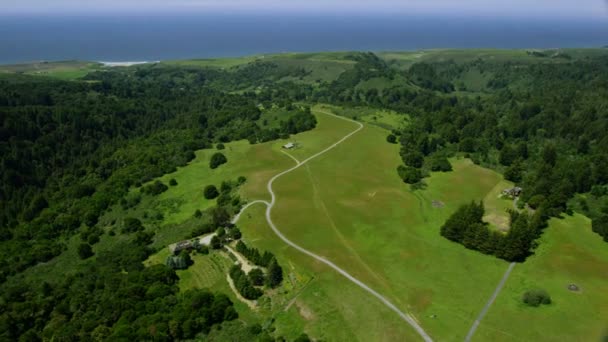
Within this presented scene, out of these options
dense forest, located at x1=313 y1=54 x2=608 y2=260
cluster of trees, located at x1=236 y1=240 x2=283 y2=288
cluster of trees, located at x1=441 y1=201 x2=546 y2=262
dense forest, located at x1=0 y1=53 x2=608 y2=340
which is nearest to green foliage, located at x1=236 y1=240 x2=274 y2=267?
cluster of trees, located at x1=236 y1=240 x2=283 y2=288

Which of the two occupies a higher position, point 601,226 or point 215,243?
point 215,243

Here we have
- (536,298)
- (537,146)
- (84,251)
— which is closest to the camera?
(536,298)

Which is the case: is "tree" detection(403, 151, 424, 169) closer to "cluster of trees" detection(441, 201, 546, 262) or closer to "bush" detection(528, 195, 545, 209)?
"bush" detection(528, 195, 545, 209)

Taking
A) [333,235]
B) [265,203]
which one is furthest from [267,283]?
[265,203]

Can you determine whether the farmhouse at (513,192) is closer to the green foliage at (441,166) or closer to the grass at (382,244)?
the grass at (382,244)

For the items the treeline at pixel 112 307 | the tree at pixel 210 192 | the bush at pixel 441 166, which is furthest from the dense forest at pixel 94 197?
the bush at pixel 441 166

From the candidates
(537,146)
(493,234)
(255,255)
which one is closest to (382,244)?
(493,234)

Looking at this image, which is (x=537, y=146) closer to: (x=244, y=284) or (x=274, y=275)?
(x=274, y=275)

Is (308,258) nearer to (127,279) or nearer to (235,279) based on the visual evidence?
(235,279)
